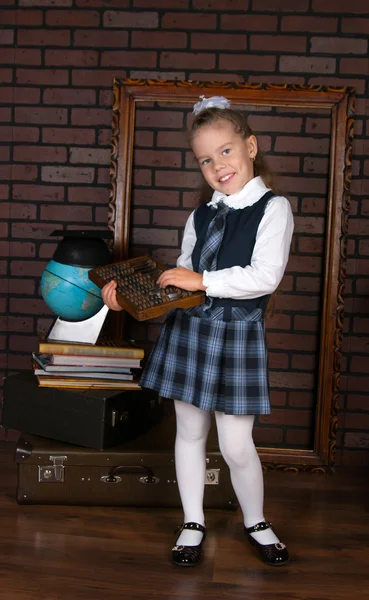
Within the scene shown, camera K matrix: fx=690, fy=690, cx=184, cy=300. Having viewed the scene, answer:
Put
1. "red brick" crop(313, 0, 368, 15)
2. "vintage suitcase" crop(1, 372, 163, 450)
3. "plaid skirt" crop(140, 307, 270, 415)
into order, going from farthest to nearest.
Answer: "red brick" crop(313, 0, 368, 15) < "vintage suitcase" crop(1, 372, 163, 450) < "plaid skirt" crop(140, 307, 270, 415)

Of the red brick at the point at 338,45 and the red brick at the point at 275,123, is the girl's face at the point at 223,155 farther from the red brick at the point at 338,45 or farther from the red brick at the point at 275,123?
the red brick at the point at 338,45

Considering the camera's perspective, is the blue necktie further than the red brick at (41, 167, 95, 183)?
No

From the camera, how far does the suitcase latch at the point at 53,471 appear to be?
8.21 feet

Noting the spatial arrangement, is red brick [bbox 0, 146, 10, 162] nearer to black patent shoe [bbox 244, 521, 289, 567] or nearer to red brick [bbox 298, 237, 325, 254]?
red brick [bbox 298, 237, 325, 254]

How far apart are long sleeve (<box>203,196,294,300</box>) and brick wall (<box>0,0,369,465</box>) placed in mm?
973

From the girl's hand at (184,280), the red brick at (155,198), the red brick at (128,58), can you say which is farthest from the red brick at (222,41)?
the girl's hand at (184,280)

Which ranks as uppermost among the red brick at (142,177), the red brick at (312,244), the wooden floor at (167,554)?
the red brick at (142,177)

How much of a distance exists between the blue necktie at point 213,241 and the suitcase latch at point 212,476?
79 cm

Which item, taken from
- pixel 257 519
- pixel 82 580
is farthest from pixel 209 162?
pixel 82 580

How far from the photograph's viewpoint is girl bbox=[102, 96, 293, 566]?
2086mm

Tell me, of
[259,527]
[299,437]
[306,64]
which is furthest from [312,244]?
[259,527]

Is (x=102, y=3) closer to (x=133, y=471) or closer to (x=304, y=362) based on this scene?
(x=304, y=362)

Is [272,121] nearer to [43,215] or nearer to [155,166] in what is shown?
[155,166]

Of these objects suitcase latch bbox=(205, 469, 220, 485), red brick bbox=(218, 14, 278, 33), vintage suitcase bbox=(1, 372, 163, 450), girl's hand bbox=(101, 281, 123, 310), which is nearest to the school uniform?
girl's hand bbox=(101, 281, 123, 310)
